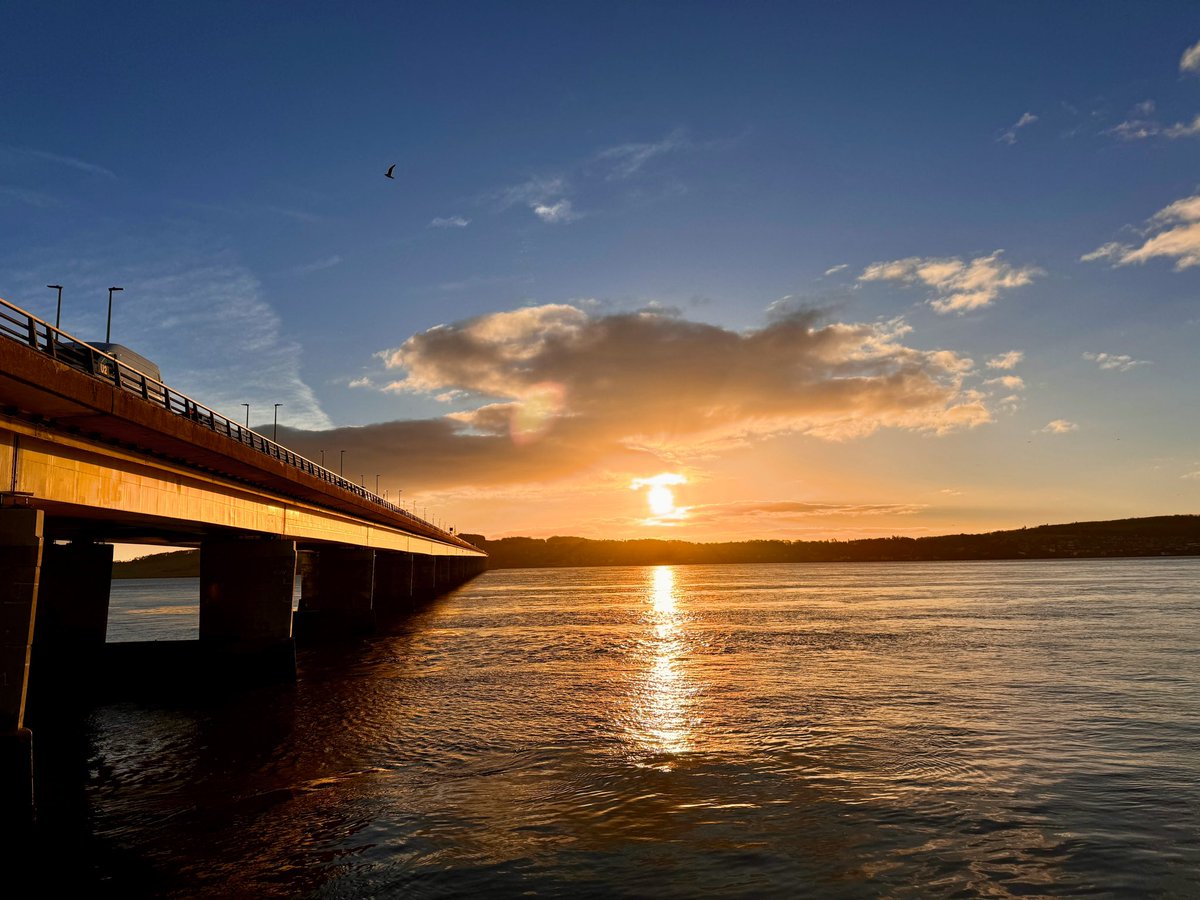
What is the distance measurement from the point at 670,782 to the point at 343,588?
47094mm

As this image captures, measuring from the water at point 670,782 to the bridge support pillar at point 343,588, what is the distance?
21.1m

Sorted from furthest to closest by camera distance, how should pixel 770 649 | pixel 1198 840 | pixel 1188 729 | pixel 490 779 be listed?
pixel 770 649 < pixel 1188 729 < pixel 490 779 < pixel 1198 840

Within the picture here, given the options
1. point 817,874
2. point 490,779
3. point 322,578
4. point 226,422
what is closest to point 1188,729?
point 817,874

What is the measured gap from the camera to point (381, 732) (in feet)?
78.9

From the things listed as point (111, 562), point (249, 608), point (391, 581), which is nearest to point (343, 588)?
point (111, 562)

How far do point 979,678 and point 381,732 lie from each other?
23434mm

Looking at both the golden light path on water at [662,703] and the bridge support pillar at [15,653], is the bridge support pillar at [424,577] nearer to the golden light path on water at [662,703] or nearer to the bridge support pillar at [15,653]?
the golden light path on water at [662,703]

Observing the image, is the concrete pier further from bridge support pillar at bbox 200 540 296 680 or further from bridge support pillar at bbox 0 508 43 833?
bridge support pillar at bbox 0 508 43 833

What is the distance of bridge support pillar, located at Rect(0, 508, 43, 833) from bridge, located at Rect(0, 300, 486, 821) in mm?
24

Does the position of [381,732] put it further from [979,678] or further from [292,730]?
[979,678]

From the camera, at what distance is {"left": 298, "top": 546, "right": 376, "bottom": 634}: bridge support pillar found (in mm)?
58344

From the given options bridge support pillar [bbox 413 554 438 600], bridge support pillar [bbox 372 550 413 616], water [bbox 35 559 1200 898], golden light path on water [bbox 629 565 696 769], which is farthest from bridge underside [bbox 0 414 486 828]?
bridge support pillar [bbox 413 554 438 600]

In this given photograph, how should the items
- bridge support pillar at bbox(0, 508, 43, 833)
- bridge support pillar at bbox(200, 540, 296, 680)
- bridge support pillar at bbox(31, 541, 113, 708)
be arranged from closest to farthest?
bridge support pillar at bbox(0, 508, 43, 833) → bridge support pillar at bbox(200, 540, 296, 680) → bridge support pillar at bbox(31, 541, 113, 708)

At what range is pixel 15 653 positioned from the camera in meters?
15.2
